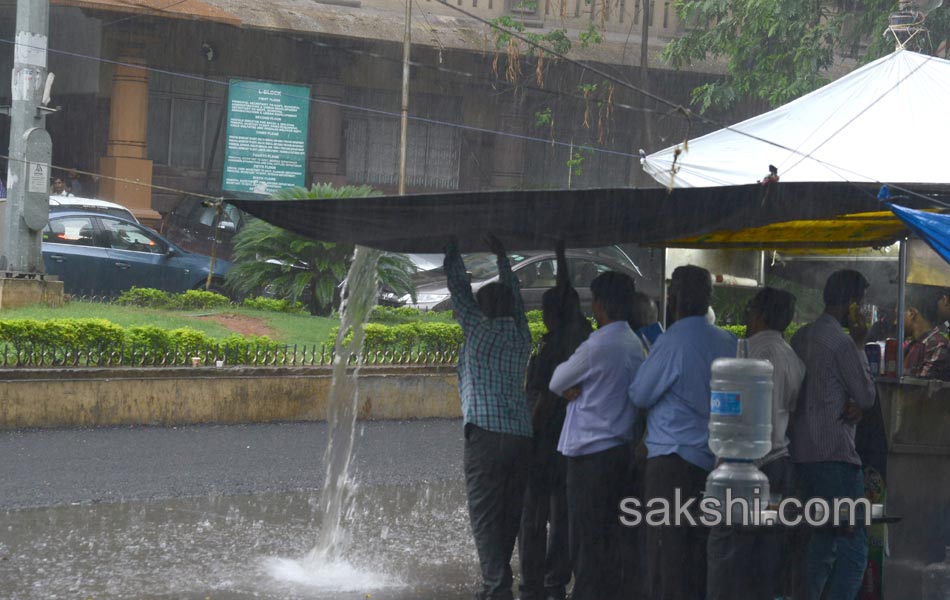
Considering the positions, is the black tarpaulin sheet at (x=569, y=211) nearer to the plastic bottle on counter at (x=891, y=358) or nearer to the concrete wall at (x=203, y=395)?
the plastic bottle on counter at (x=891, y=358)

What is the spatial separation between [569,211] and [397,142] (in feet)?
61.5

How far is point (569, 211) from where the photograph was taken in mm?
6027

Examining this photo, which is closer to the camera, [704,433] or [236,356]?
[704,433]

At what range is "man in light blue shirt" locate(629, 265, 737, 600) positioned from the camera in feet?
18.3

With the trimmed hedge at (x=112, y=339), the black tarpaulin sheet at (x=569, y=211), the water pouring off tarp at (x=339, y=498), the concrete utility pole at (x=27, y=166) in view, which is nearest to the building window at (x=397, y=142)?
the concrete utility pole at (x=27, y=166)

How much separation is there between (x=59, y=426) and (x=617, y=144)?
1688 centimetres

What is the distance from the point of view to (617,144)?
25672mm

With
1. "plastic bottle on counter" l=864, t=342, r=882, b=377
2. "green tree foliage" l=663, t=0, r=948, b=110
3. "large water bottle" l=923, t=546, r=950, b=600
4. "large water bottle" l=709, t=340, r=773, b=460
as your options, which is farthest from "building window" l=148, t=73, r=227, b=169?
"large water bottle" l=709, t=340, r=773, b=460

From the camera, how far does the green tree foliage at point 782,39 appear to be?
19469 mm

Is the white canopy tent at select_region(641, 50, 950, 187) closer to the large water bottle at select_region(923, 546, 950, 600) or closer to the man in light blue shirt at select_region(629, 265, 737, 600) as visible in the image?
the man in light blue shirt at select_region(629, 265, 737, 600)

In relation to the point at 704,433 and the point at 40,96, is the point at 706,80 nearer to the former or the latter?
the point at 40,96

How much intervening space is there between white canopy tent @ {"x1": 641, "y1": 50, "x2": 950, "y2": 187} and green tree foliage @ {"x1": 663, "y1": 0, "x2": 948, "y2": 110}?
33.8 ft

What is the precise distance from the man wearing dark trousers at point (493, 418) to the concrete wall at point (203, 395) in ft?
18.3

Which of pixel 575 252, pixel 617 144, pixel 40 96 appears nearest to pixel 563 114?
pixel 617 144
